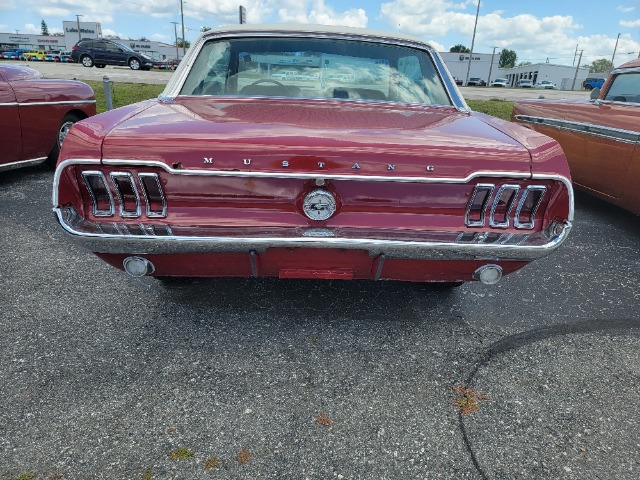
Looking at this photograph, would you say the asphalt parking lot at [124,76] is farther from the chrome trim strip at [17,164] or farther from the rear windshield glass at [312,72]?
the rear windshield glass at [312,72]

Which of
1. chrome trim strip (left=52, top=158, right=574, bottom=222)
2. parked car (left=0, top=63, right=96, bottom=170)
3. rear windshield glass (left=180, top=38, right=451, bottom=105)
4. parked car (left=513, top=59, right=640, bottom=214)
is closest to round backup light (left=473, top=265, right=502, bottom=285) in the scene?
chrome trim strip (left=52, top=158, right=574, bottom=222)

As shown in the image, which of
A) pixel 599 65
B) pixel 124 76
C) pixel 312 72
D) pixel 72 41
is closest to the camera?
pixel 312 72

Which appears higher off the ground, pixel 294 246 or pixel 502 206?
pixel 502 206

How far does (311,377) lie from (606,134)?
3.68 m

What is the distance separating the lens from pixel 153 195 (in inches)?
83.1

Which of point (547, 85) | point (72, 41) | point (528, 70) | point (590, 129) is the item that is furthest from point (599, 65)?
point (590, 129)

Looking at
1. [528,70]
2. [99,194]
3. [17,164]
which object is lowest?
[528,70]

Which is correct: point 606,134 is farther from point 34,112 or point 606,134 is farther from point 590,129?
point 34,112

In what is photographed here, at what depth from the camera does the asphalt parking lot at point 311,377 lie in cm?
182

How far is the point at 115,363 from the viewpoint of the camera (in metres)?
2.33

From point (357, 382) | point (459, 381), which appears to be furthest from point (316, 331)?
point (459, 381)

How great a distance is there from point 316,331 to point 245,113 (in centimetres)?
123

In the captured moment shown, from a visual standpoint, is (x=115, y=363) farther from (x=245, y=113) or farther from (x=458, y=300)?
(x=458, y=300)

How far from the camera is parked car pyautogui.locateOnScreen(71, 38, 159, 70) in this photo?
2680cm
